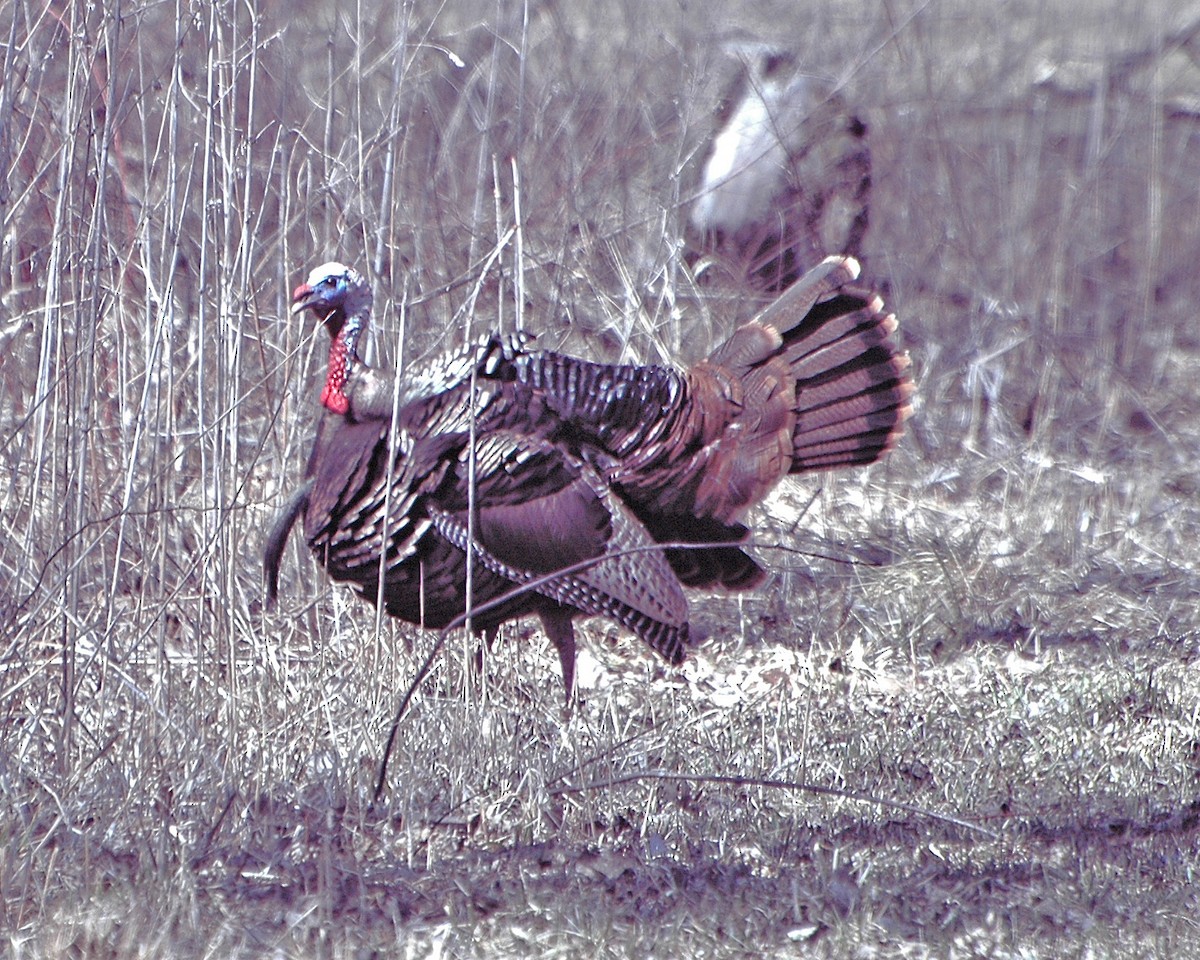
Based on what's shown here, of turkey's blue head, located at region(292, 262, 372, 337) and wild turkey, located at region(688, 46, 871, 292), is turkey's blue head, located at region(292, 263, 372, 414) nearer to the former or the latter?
turkey's blue head, located at region(292, 262, 372, 337)

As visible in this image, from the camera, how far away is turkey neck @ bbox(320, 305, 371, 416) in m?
4.28

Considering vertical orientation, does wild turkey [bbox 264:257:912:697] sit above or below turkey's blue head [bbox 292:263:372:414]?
below

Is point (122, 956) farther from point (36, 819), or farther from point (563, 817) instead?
point (563, 817)

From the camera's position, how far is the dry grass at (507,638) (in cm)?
298

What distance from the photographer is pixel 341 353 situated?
169 inches

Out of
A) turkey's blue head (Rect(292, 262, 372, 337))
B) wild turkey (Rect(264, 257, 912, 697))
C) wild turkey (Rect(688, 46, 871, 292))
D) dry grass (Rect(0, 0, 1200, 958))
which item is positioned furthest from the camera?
wild turkey (Rect(688, 46, 871, 292))

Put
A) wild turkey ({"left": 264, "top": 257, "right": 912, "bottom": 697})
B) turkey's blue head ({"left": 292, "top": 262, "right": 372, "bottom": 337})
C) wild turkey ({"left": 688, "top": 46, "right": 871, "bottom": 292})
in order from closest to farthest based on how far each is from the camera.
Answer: wild turkey ({"left": 264, "top": 257, "right": 912, "bottom": 697}), turkey's blue head ({"left": 292, "top": 262, "right": 372, "bottom": 337}), wild turkey ({"left": 688, "top": 46, "right": 871, "bottom": 292})

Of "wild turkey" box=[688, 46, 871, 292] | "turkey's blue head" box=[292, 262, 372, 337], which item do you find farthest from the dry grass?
"wild turkey" box=[688, 46, 871, 292]

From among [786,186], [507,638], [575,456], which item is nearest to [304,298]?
[575,456]

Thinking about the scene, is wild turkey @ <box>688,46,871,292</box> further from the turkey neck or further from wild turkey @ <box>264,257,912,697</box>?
the turkey neck

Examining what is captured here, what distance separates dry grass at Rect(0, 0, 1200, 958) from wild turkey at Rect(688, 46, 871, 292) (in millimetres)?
215

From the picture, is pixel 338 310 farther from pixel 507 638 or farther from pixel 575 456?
pixel 507 638

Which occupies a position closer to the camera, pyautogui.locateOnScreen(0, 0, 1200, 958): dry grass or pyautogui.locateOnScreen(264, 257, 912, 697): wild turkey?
pyautogui.locateOnScreen(0, 0, 1200, 958): dry grass

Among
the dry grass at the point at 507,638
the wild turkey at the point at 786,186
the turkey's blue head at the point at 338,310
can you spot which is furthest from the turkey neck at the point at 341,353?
the wild turkey at the point at 786,186
